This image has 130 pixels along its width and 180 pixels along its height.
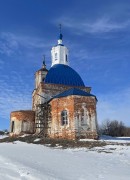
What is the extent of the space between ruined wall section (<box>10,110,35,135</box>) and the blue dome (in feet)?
14.8

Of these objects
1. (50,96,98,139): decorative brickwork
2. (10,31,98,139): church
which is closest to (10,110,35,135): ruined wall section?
(10,31,98,139): church

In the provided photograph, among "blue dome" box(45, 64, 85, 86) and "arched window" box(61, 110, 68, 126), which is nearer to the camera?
"arched window" box(61, 110, 68, 126)

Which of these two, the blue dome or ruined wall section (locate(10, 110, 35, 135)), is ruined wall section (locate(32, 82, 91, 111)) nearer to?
the blue dome

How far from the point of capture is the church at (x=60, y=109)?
76.8 ft

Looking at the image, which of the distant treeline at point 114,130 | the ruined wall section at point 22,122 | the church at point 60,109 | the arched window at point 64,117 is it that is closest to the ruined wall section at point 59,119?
the church at point 60,109

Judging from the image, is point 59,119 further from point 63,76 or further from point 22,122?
point 63,76

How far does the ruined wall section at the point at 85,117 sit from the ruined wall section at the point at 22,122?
7304 millimetres

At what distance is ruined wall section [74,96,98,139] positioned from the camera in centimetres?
2312

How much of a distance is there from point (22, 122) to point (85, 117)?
8.19 meters

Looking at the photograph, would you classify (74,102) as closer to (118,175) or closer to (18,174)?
(118,175)

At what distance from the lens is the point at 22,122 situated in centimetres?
2822

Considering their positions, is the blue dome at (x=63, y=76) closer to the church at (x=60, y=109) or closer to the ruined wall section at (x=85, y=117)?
the church at (x=60, y=109)

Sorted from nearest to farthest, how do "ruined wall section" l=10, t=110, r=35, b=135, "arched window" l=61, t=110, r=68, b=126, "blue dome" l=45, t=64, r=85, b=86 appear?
"arched window" l=61, t=110, r=68, b=126 < "ruined wall section" l=10, t=110, r=35, b=135 < "blue dome" l=45, t=64, r=85, b=86

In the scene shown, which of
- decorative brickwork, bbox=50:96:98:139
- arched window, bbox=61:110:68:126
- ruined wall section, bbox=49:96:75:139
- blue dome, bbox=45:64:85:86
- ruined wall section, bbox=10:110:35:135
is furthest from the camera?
blue dome, bbox=45:64:85:86
